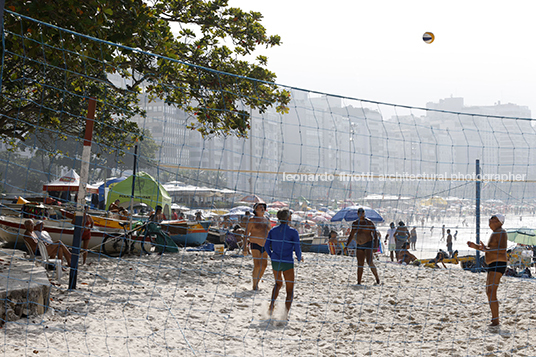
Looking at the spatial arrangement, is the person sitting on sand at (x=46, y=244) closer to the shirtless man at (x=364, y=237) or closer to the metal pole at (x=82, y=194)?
the metal pole at (x=82, y=194)

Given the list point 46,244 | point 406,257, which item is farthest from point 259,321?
point 406,257

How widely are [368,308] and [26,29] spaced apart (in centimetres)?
527

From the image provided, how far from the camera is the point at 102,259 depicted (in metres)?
8.84

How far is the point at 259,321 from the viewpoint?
203 inches

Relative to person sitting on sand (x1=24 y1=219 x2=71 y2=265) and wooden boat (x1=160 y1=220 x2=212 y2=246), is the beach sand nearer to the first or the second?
person sitting on sand (x1=24 y1=219 x2=71 y2=265)

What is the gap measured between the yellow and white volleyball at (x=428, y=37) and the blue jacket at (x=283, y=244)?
14.2 ft

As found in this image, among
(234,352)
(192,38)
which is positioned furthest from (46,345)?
(192,38)

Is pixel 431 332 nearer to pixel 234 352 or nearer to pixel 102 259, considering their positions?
pixel 234 352

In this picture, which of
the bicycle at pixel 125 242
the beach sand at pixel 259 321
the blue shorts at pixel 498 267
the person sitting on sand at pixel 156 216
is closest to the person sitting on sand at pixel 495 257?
the blue shorts at pixel 498 267

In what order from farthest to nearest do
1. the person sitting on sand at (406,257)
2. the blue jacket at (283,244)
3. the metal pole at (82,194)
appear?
1. the person sitting on sand at (406,257)
2. the metal pole at (82,194)
3. the blue jacket at (283,244)

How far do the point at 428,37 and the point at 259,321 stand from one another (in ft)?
17.4

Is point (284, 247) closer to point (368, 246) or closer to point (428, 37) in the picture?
point (368, 246)

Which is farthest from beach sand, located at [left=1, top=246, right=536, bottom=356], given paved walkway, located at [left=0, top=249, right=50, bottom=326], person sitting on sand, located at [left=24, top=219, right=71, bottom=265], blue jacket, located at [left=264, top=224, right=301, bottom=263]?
blue jacket, located at [left=264, top=224, right=301, bottom=263]

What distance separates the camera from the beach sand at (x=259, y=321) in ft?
13.5
